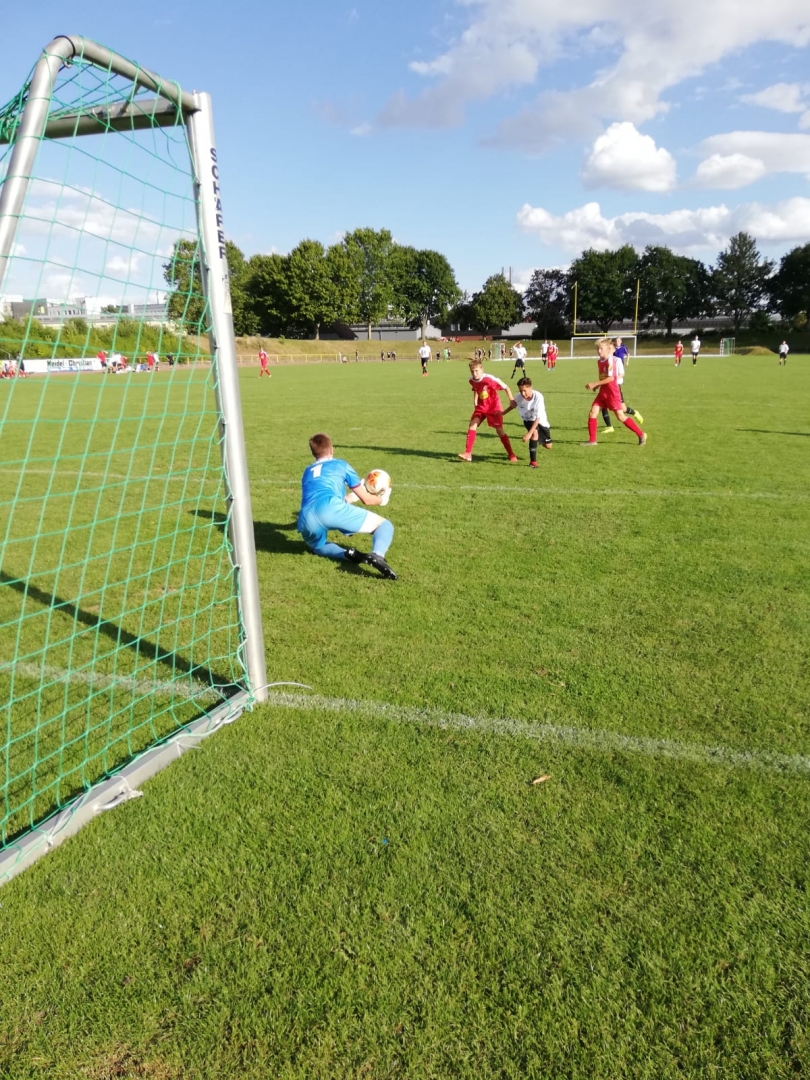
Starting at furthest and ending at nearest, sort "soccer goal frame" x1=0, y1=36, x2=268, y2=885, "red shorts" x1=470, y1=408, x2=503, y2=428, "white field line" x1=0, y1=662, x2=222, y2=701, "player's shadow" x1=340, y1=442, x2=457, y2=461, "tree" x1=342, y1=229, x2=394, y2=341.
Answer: "tree" x1=342, y1=229, x2=394, y2=341, "player's shadow" x1=340, y1=442, x2=457, y2=461, "red shorts" x1=470, y1=408, x2=503, y2=428, "white field line" x1=0, y1=662, x2=222, y2=701, "soccer goal frame" x1=0, y1=36, x2=268, y2=885

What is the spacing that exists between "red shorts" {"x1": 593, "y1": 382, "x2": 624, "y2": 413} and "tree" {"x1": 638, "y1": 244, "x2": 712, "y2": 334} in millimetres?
87914

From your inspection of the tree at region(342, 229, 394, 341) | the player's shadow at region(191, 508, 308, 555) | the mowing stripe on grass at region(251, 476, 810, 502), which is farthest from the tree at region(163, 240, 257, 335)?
the tree at region(342, 229, 394, 341)

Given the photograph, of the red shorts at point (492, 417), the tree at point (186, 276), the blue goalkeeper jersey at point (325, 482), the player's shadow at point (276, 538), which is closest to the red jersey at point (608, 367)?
the red shorts at point (492, 417)

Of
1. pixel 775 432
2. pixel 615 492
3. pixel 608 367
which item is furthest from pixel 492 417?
pixel 775 432

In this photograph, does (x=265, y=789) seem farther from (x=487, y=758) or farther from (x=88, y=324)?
(x=88, y=324)

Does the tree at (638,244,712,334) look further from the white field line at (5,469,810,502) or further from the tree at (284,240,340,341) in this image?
the white field line at (5,469,810,502)

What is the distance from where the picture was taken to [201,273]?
340 centimetres

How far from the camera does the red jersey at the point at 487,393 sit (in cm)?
1021

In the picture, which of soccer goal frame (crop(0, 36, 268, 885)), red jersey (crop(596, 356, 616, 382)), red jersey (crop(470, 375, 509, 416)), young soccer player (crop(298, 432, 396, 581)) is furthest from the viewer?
red jersey (crop(596, 356, 616, 382))

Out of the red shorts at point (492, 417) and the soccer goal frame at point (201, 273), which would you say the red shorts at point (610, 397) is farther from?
the soccer goal frame at point (201, 273)

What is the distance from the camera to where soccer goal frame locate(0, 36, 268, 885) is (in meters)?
2.52

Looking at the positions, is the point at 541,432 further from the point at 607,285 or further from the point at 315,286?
the point at 607,285

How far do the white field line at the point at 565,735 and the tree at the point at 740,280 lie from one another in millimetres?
102475

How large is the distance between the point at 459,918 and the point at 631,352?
237 ft
